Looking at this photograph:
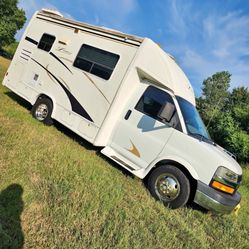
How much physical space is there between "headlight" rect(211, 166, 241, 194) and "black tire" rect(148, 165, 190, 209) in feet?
1.76

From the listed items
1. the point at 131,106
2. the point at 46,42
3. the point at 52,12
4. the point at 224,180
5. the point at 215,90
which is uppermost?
the point at 215,90

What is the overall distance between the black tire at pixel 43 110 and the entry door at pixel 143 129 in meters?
2.34

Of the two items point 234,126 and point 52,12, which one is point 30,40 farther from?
point 234,126

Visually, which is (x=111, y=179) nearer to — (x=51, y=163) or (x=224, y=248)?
(x=51, y=163)

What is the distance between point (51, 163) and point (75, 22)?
4419mm

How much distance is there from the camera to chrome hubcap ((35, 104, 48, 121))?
28.7 ft

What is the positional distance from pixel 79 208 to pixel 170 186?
231 centimetres

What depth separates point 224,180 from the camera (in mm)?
5805

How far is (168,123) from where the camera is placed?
6.50m

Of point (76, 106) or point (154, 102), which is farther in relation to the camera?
point (76, 106)

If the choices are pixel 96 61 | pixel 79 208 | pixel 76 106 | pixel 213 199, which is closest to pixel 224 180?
pixel 213 199

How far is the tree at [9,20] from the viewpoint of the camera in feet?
179

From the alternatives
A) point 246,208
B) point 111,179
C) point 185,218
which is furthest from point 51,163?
point 246,208

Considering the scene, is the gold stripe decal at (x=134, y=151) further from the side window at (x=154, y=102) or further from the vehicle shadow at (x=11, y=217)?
the vehicle shadow at (x=11, y=217)
